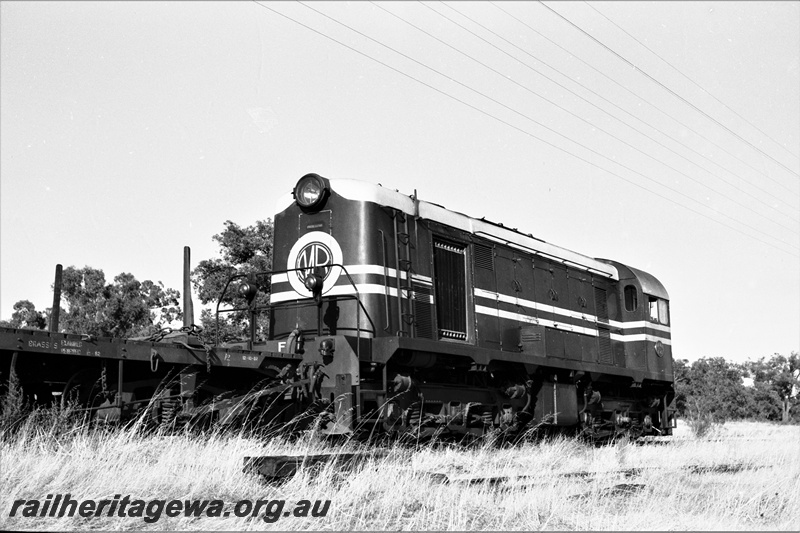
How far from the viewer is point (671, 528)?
6.34 m

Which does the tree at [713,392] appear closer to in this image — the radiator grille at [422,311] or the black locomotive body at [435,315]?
the black locomotive body at [435,315]

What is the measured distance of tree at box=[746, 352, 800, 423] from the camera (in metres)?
39.8

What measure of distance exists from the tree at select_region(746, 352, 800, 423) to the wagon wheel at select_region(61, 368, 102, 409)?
3533cm

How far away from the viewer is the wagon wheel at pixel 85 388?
8719mm

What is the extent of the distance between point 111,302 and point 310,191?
23199 millimetres

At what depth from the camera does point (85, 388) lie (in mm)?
8922

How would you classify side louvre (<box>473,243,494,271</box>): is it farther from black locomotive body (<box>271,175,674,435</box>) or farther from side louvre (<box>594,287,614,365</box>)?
side louvre (<box>594,287,614,365</box>)

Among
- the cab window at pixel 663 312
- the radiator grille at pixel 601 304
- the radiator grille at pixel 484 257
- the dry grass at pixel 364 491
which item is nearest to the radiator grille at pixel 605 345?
the radiator grille at pixel 601 304

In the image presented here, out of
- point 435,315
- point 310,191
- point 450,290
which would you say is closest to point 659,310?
point 450,290

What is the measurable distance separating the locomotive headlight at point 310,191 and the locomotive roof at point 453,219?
21 cm

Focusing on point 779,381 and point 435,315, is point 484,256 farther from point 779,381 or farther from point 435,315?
point 779,381

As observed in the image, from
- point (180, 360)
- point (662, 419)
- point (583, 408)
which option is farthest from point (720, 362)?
point (180, 360)

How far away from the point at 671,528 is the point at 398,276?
6.15 metres

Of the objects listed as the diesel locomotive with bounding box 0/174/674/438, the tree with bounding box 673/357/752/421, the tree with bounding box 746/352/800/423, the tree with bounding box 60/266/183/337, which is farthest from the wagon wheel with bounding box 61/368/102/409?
the tree with bounding box 746/352/800/423
